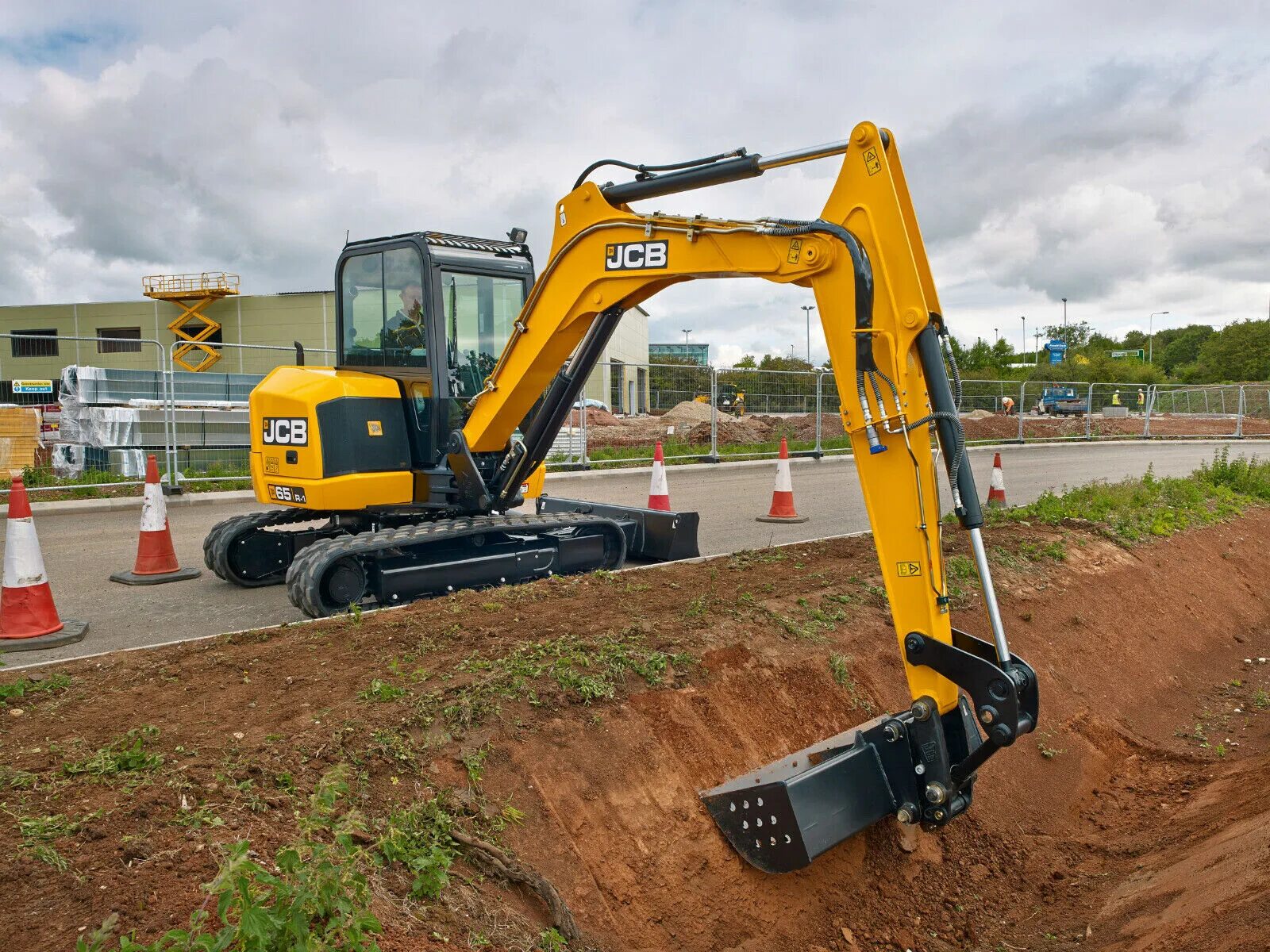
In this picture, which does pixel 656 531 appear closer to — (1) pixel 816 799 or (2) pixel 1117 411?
(1) pixel 816 799

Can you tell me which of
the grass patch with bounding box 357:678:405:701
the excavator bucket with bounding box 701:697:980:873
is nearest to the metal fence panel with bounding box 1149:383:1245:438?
the excavator bucket with bounding box 701:697:980:873

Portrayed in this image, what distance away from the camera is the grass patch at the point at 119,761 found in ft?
11.4

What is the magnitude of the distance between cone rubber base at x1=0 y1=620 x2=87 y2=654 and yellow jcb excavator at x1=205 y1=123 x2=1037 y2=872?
141 cm

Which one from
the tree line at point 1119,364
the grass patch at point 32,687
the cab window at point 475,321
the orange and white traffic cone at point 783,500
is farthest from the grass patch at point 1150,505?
the tree line at point 1119,364

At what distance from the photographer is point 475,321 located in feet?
24.5

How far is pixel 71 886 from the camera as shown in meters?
2.74

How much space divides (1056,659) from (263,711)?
17.2ft

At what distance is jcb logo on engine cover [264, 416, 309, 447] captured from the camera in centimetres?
707

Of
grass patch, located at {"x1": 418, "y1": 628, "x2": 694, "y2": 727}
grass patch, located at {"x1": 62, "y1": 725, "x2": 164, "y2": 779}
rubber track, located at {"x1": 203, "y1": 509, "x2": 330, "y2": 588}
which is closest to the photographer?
grass patch, located at {"x1": 62, "y1": 725, "x2": 164, "y2": 779}

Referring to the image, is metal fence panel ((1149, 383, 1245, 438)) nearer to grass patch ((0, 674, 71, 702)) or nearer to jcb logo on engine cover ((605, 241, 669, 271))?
jcb logo on engine cover ((605, 241, 669, 271))

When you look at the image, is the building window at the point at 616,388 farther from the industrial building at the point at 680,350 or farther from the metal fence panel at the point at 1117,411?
the industrial building at the point at 680,350

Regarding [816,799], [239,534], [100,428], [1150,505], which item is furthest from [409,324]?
[100,428]

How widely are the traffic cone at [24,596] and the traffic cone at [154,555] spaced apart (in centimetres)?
182

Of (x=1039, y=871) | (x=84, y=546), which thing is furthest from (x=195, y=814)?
(x=84, y=546)
